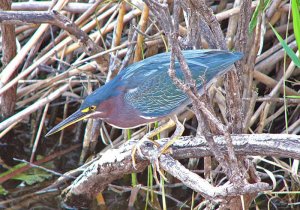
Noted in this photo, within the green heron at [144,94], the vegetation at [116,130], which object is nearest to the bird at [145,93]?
the green heron at [144,94]

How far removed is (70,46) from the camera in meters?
4.12

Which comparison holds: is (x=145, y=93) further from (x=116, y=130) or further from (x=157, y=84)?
(x=116, y=130)

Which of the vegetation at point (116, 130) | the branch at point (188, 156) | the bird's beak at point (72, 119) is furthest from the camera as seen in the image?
the vegetation at point (116, 130)

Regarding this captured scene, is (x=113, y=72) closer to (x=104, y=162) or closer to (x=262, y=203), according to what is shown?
(x=104, y=162)

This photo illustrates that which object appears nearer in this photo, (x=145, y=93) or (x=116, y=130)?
(x=145, y=93)

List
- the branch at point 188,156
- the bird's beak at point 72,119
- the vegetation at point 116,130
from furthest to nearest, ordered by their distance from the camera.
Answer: the vegetation at point 116,130, the bird's beak at point 72,119, the branch at point 188,156

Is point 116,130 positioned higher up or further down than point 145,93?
further down

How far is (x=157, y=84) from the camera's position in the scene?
3074mm

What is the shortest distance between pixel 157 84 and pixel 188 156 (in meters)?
0.41

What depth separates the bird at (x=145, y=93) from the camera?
119 inches

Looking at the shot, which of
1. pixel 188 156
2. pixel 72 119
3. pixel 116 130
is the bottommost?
pixel 116 130

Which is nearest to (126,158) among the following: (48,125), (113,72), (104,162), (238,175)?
(104,162)

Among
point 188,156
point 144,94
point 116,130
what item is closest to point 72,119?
point 144,94

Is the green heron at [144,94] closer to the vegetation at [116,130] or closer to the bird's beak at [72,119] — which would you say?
the bird's beak at [72,119]
